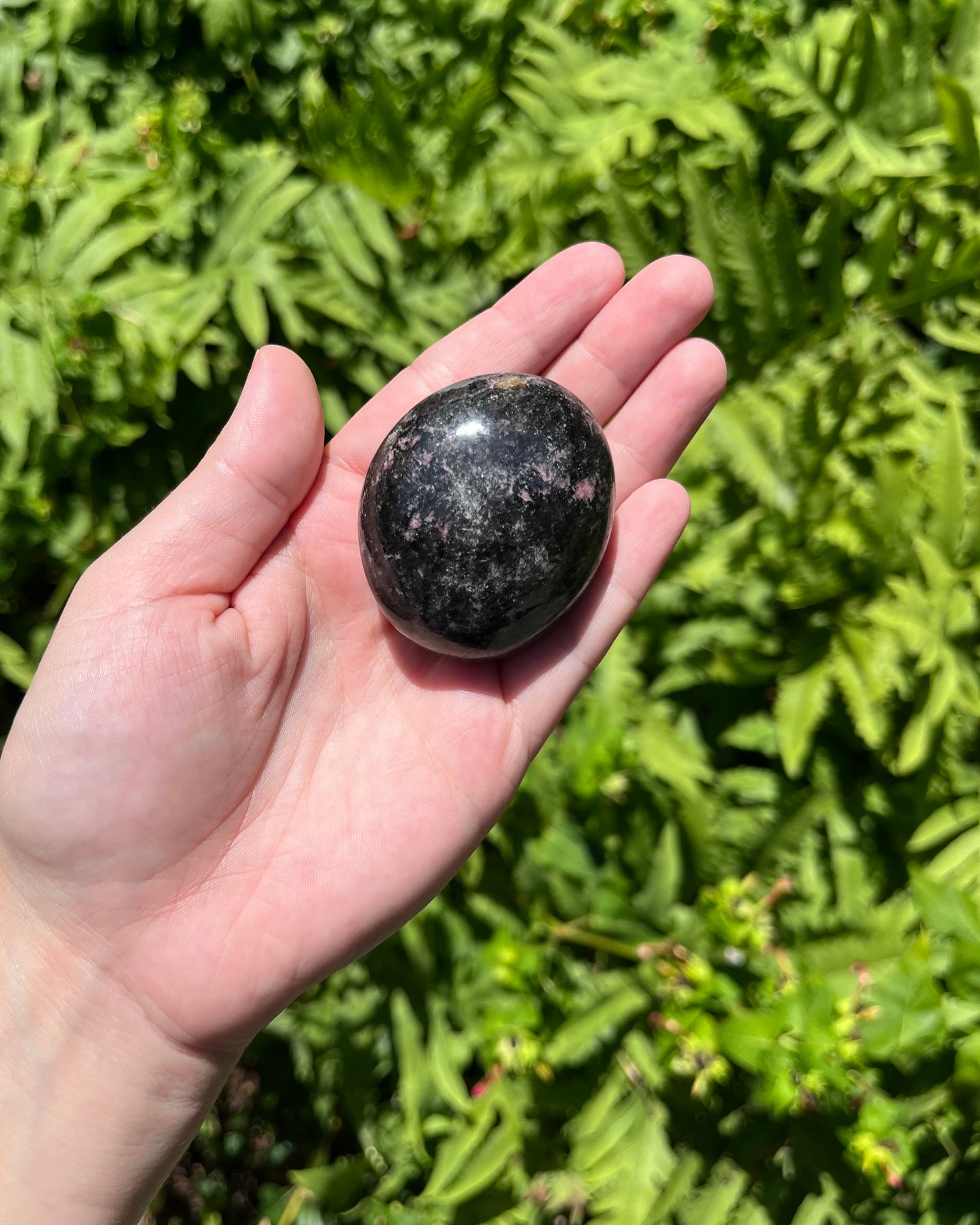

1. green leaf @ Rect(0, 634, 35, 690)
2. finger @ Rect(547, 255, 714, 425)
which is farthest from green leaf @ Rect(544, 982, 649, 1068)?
green leaf @ Rect(0, 634, 35, 690)

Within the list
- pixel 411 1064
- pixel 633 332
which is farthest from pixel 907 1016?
pixel 633 332

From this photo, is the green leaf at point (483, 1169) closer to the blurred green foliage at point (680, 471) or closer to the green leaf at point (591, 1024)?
the blurred green foliage at point (680, 471)

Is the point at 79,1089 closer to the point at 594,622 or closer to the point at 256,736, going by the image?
the point at 256,736

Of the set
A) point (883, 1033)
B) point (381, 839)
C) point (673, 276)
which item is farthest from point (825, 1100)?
point (673, 276)

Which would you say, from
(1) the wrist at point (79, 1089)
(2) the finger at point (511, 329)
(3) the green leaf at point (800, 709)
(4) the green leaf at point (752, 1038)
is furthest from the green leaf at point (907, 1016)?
(2) the finger at point (511, 329)

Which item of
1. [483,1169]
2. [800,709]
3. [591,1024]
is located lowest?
[483,1169]

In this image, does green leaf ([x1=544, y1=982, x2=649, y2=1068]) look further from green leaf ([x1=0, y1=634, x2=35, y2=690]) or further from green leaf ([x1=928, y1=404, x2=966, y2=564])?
green leaf ([x1=0, y1=634, x2=35, y2=690])
